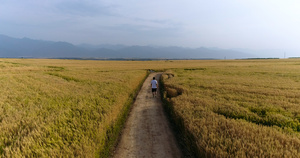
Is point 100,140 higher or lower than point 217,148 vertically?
lower

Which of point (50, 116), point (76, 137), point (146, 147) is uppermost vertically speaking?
point (50, 116)

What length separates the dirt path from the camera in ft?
20.0

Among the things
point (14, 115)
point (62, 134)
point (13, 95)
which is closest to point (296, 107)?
point (62, 134)

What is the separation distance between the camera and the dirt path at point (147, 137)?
6.09 metres

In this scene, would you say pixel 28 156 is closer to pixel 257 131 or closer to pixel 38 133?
pixel 38 133

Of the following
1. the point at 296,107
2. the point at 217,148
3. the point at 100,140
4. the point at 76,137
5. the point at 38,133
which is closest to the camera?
the point at 217,148

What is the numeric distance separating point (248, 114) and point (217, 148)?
4.63 meters

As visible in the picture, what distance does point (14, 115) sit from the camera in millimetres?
7121

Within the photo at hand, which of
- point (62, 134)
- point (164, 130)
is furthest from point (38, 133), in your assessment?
point (164, 130)

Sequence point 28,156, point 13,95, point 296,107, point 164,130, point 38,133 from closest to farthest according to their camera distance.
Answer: point 28,156, point 38,133, point 164,130, point 296,107, point 13,95

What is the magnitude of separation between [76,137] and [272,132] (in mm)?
7812

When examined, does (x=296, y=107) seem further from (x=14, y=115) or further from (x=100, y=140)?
(x=14, y=115)

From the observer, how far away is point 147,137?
7.20 metres

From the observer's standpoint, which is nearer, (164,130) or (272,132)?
(272,132)
